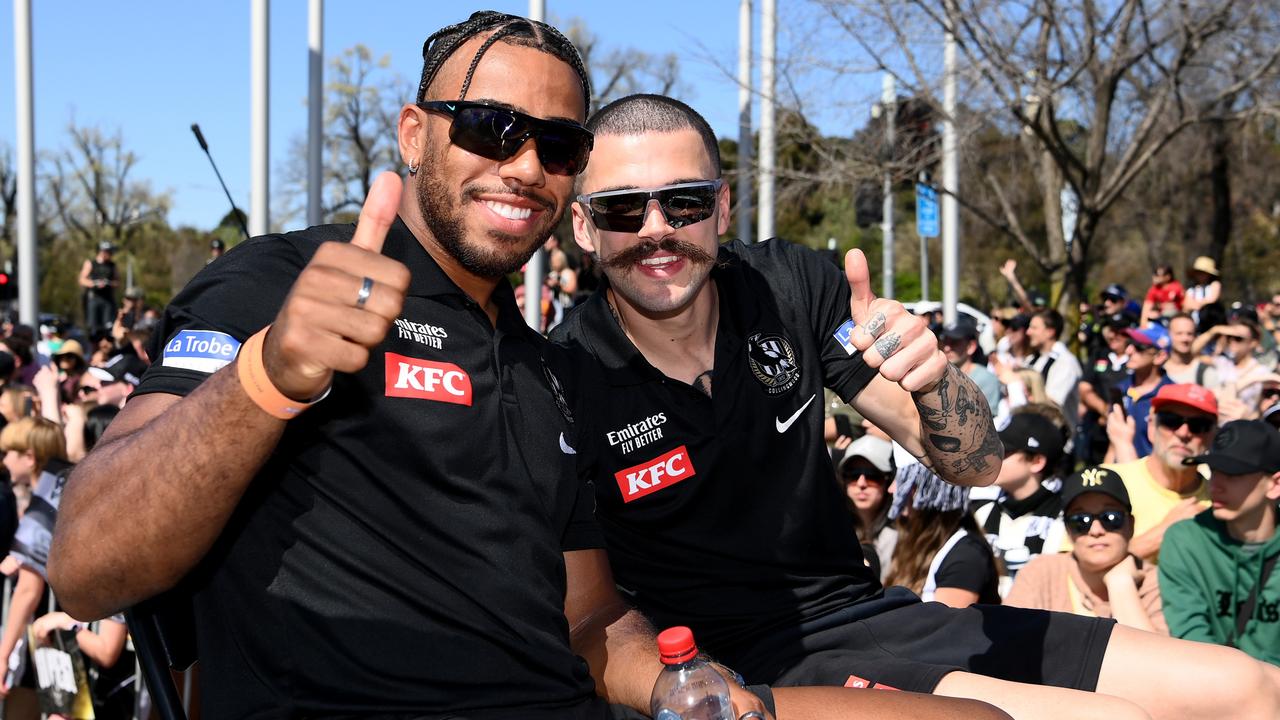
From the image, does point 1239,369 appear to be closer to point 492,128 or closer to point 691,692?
point 691,692

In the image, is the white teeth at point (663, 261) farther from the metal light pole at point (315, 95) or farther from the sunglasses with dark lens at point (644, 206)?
the metal light pole at point (315, 95)

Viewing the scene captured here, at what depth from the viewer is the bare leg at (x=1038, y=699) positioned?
9.14 feet

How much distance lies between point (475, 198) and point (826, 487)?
1.38m

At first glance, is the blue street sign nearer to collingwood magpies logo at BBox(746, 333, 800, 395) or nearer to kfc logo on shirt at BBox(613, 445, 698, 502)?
collingwood magpies logo at BBox(746, 333, 800, 395)

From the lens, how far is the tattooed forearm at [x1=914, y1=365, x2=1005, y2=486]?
10.4 feet

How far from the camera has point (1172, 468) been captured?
20.7 ft

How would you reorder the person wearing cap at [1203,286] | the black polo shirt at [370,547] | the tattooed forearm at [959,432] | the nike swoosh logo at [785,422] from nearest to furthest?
the black polo shirt at [370,547]
the tattooed forearm at [959,432]
the nike swoosh logo at [785,422]
the person wearing cap at [1203,286]

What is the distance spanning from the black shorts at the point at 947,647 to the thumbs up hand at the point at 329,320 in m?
1.71

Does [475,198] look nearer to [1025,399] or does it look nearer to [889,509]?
[889,509]

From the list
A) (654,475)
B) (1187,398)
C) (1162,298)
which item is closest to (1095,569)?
(1187,398)

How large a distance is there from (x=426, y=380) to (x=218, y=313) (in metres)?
0.41

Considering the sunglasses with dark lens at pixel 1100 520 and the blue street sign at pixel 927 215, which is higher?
the blue street sign at pixel 927 215

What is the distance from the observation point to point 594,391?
3297mm

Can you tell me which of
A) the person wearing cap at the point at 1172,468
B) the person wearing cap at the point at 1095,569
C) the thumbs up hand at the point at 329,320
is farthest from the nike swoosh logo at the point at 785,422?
the person wearing cap at the point at 1172,468
